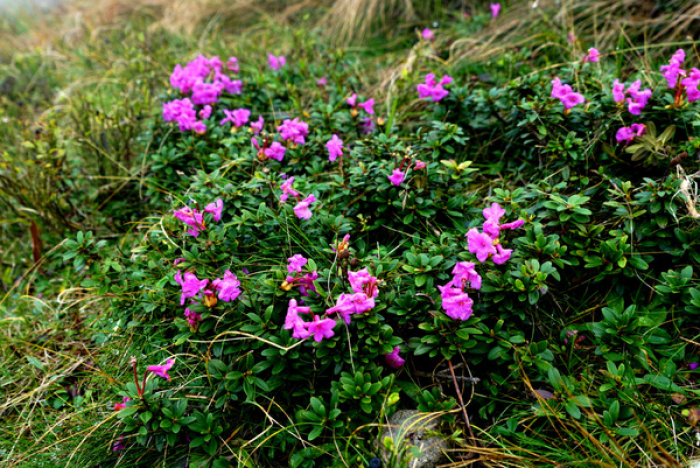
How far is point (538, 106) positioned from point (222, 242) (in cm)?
158

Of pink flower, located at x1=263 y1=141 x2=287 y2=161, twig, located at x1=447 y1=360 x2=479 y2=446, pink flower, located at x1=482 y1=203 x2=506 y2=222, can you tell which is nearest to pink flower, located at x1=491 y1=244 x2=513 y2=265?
pink flower, located at x1=482 y1=203 x2=506 y2=222

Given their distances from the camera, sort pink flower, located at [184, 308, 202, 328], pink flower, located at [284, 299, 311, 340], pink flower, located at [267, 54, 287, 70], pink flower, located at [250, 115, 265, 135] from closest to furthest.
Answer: pink flower, located at [284, 299, 311, 340] → pink flower, located at [184, 308, 202, 328] → pink flower, located at [250, 115, 265, 135] → pink flower, located at [267, 54, 287, 70]

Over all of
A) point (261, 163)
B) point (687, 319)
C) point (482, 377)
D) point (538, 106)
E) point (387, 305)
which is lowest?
point (482, 377)

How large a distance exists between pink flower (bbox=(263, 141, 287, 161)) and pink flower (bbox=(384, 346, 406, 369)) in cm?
114

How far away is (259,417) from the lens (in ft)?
5.69

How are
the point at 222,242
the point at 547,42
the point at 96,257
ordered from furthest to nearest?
the point at 547,42, the point at 96,257, the point at 222,242

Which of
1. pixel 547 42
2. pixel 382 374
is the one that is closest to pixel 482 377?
pixel 382 374

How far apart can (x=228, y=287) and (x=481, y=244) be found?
2.95ft

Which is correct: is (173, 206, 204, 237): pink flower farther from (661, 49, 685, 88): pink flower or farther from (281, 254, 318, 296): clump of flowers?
(661, 49, 685, 88): pink flower

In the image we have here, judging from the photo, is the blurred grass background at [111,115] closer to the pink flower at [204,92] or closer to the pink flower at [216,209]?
the pink flower at [204,92]

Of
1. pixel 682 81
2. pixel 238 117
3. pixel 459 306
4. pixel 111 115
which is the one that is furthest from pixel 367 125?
pixel 111 115

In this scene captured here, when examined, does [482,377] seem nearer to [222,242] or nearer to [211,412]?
[211,412]

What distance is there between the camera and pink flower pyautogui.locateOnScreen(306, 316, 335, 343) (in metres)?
1.55

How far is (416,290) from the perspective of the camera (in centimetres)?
177
